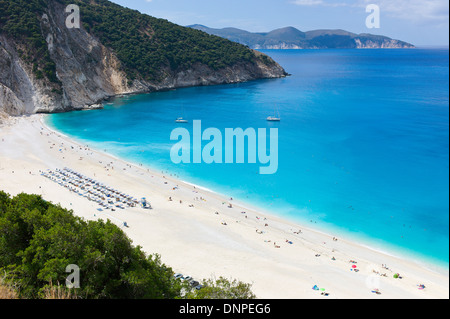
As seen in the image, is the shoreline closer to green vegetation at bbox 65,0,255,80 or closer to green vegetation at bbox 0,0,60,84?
green vegetation at bbox 0,0,60,84

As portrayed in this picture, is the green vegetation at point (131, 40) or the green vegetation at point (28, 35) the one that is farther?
the green vegetation at point (131, 40)

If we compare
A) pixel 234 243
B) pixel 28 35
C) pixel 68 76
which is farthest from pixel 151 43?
pixel 234 243

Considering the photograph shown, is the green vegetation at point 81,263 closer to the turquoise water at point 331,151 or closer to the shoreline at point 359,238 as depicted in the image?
the shoreline at point 359,238

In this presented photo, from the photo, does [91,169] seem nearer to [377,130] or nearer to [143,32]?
[377,130]

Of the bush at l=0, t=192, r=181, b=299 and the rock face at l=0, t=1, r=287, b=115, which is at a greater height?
the rock face at l=0, t=1, r=287, b=115

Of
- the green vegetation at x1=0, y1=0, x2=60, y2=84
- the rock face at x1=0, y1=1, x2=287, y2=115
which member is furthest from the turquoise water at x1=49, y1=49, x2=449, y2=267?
the green vegetation at x1=0, y1=0, x2=60, y2=84

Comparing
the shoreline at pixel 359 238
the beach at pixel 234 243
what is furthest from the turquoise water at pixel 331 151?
the beach at pixel 234 243
